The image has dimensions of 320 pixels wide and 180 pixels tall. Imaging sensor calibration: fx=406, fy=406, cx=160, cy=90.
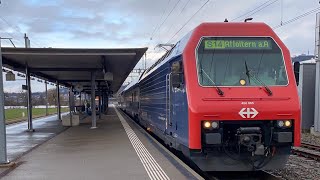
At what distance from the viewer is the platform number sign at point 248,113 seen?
7809 mm

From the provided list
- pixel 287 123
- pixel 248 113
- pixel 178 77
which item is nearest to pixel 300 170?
pixel 287 123

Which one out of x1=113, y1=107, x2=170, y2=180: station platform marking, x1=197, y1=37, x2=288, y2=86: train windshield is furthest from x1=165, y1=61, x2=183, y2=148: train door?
x1=113, y1=107, x2=170, y2=180: station platform marking

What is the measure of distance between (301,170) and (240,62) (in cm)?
393

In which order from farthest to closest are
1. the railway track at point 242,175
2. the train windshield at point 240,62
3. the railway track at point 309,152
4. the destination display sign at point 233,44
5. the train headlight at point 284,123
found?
the railway track at point 309,152 → the railway track at point 242,175 → the destination display sign at point 233,44 → the train windshield at point 240,62 → the train headlight at point 284,123

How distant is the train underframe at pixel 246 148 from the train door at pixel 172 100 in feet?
4.37

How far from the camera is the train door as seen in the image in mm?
8617

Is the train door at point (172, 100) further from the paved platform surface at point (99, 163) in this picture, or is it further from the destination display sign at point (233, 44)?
the destination display sign at point (233, 44)

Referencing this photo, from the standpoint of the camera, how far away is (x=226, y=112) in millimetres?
7770

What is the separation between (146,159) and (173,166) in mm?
1338

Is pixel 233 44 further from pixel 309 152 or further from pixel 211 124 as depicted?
pixel 309 152

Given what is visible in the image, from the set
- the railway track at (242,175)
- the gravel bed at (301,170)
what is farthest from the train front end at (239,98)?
the gravel bed at (301,170)

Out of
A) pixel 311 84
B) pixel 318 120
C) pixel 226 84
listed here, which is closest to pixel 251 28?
pixel 226 84

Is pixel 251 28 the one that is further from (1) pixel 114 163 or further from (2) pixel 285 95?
(1) pixel 114 163

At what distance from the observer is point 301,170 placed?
10.5 metres
